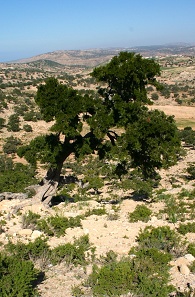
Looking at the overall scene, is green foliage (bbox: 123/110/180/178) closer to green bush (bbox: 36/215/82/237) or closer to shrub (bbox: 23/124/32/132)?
green bush (bbox: 36/215/82/237)

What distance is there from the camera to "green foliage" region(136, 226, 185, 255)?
10039 mm

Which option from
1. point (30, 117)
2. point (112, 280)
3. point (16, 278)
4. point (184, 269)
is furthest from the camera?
point (30, 117)

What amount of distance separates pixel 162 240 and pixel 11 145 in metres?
25.1

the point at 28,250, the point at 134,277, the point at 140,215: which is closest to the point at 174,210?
the point at 140,215

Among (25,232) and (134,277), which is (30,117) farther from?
(134,277)

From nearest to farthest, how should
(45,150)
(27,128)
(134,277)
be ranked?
(134,277) < (45,150) < (27,128)

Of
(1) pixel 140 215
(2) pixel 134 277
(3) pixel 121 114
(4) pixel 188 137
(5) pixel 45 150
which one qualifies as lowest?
(4) pixel 188 137

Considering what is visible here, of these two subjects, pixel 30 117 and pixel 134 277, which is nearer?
pixel 134 277

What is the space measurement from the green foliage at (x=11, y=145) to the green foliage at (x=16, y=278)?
24418 millimetres

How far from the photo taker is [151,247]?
10.2 m

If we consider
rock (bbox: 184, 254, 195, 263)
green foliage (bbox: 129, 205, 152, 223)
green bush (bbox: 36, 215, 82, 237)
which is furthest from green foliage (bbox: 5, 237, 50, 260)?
green foliage (bbox: 129, 205, 152, 223)

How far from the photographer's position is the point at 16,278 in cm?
761

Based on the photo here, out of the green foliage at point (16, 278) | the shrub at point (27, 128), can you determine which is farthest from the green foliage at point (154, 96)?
the green foliage at point (16, 278)

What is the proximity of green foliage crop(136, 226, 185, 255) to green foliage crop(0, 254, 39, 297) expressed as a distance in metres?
3.84
